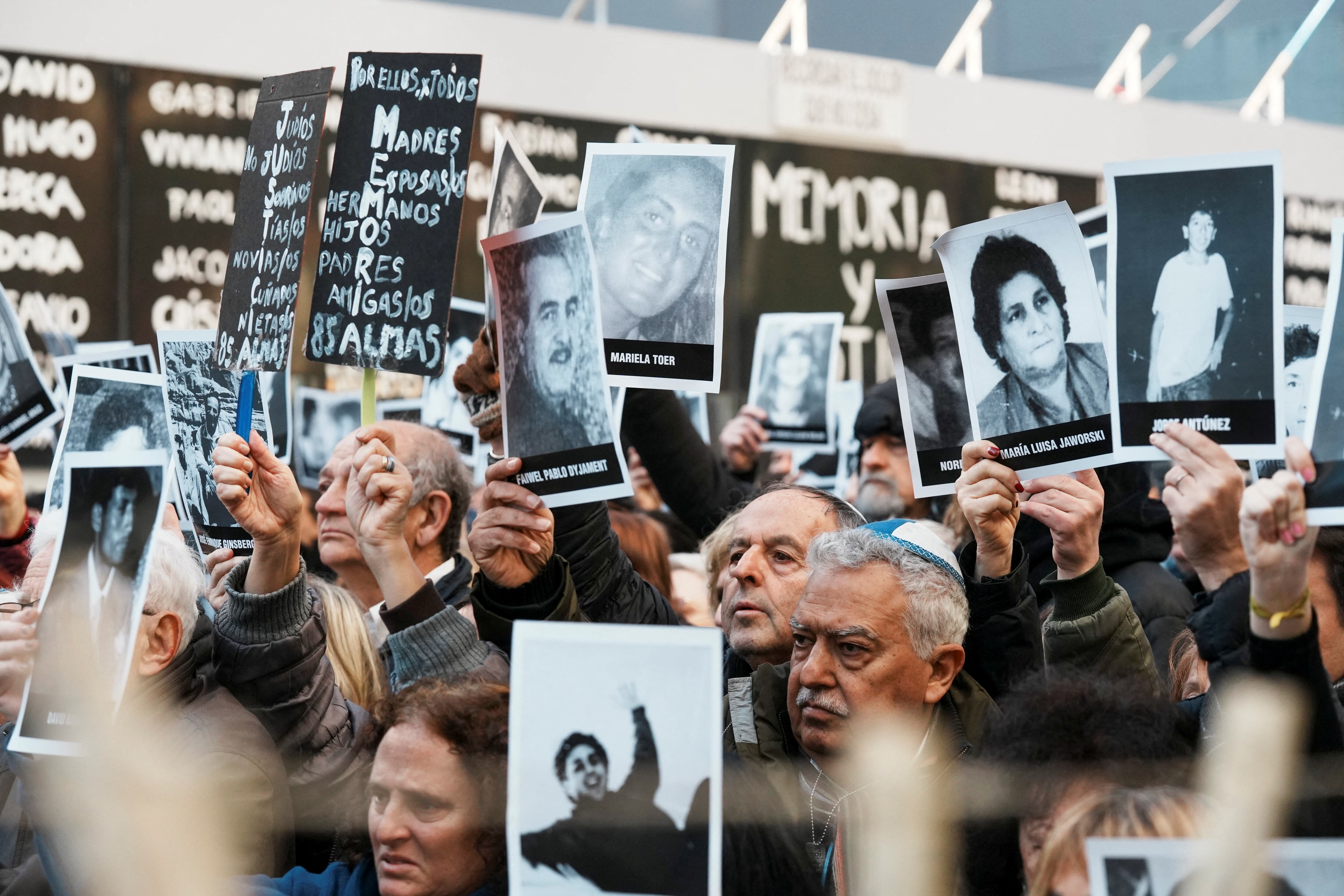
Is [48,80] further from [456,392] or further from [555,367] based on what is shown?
[555,367]

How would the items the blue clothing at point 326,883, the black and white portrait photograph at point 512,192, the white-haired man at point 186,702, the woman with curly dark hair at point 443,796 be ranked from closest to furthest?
the woman with curly dark hair at point 443,796
the blue clothing at point 326,883
the white-haired man at point 186,702
the black and white portrait photograph at point 512,192

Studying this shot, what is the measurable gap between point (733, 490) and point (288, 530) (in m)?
1.72

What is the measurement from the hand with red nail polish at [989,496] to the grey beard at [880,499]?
167 centimetres

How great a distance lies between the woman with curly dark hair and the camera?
1.61 m

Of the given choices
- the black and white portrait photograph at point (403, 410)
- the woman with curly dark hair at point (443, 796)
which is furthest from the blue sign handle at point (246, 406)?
the black and white portrait photograph at point (403, 410)

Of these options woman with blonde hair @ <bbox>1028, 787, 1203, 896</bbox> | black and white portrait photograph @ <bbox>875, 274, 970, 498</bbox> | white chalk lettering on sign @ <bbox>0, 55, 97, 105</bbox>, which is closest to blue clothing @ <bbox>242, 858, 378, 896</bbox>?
woman with blonde hair @ <bbox>1028, 787, 1203, 896</bbox>

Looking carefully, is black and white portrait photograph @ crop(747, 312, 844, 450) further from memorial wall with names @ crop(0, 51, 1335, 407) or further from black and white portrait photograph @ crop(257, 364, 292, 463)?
black and white portrait photograph @ crop(257, 364, 292, 463)

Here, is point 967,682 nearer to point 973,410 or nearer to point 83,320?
point 973,410

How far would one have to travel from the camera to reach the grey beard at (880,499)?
12.4ft

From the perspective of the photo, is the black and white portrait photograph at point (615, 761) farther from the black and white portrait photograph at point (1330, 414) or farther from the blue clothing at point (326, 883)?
the black and white portrait photograph at point (1330, 414)

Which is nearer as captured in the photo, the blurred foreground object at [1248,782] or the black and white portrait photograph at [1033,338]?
the blurred foreground object at [1248,782]

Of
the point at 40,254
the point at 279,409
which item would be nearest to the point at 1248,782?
the point at 279,409

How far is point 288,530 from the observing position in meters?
2.14

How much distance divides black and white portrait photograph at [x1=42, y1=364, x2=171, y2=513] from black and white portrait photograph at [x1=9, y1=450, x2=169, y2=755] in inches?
8.6
